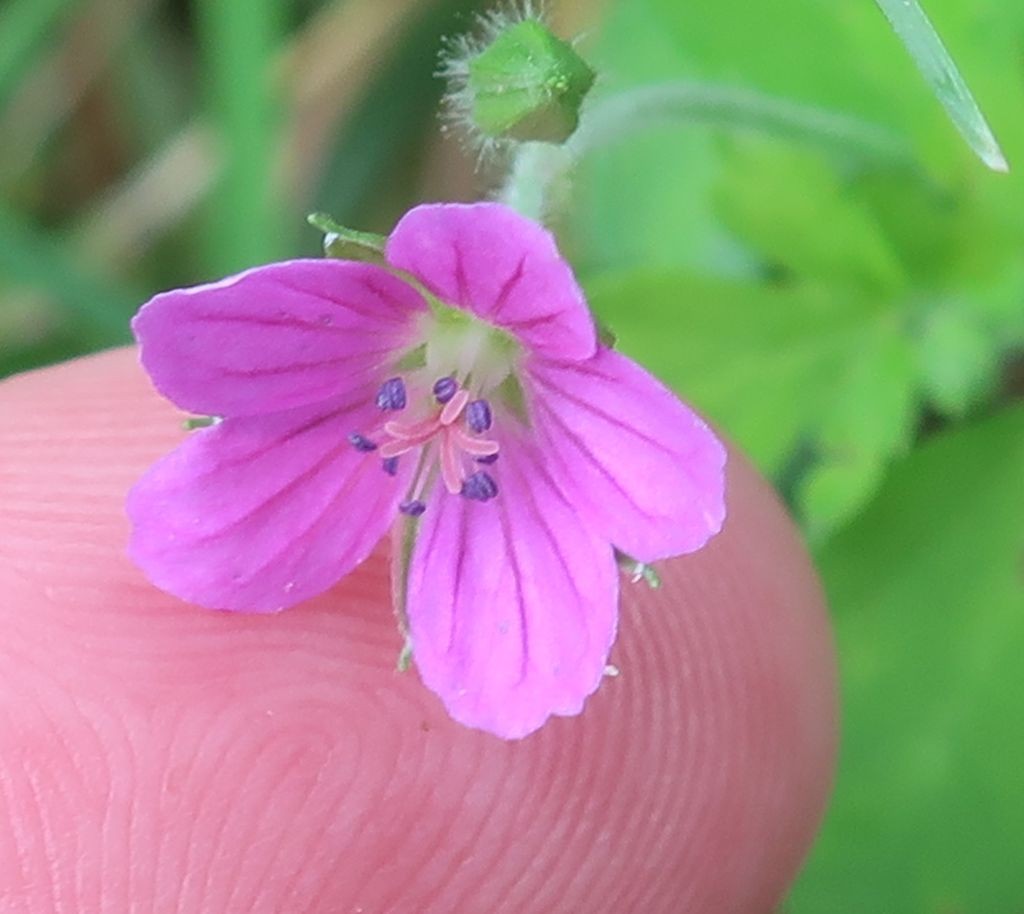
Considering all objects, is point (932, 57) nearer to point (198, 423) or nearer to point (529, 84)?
point (529, 84)

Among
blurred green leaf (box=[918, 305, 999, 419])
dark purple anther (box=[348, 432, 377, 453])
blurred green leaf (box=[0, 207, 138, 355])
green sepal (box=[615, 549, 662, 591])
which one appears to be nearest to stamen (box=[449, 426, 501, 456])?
dark purple anther (box=[348, 432, 377, 453])

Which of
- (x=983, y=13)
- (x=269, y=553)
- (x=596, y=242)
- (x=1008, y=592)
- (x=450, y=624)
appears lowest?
(x=1008, y=592)

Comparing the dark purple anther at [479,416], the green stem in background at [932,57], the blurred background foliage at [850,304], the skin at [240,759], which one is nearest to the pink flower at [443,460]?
the dark purple anther at [479,416]

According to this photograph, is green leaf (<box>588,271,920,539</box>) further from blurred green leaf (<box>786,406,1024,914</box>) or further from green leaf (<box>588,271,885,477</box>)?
blurred green leaf (<box>786,406,1024,914</box>)

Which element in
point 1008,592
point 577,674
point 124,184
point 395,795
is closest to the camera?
point 577,674

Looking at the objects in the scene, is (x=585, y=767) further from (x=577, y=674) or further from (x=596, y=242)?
Result: (x=596, y=242)

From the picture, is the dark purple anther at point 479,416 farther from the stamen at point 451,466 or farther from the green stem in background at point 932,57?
the green stem in background at point 932,57

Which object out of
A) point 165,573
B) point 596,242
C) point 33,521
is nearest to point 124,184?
point 596,242
